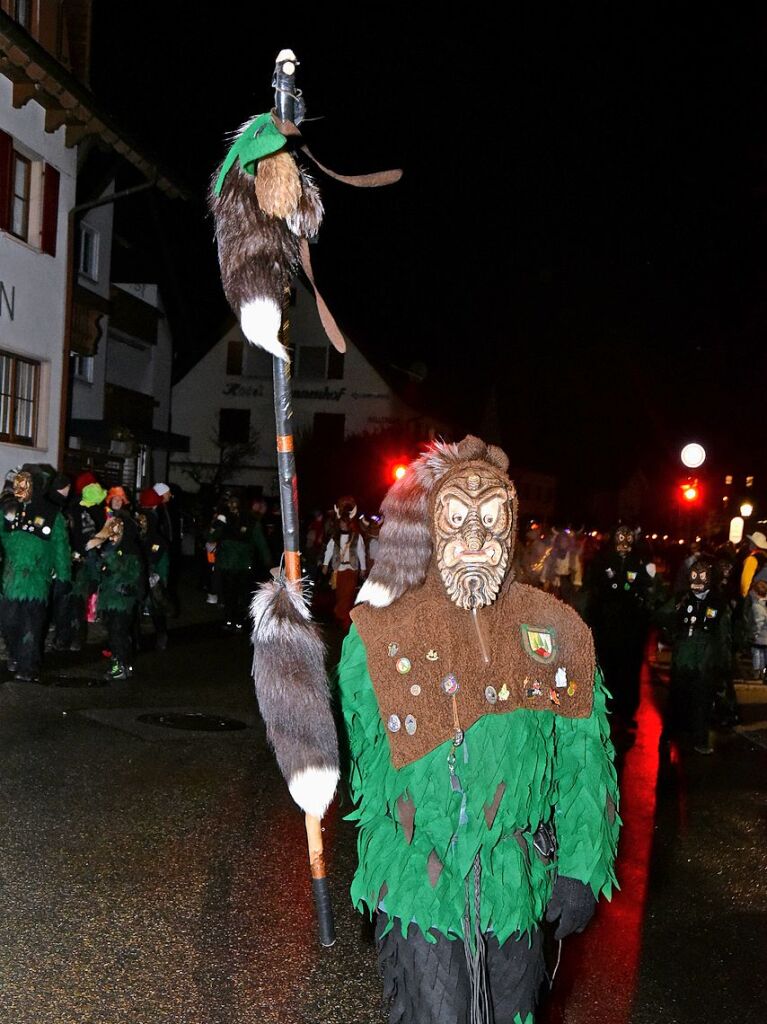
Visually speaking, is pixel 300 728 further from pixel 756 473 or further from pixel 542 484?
pixel 542 484

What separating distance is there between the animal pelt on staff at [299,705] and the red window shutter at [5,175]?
57.7 ft

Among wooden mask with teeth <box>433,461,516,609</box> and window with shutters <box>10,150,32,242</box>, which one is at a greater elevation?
window with shutters <box>10,150,32,242</box>

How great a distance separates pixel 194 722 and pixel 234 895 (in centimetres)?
457

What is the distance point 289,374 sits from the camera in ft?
11.4

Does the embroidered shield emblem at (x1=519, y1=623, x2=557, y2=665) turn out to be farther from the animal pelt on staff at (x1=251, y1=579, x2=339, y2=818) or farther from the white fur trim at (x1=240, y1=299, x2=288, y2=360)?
the white fur trim at (x1=240, y1=299, x2=288, y2=360)

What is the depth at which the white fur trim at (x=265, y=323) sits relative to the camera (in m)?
3.40

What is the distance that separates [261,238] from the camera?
11.3 feet

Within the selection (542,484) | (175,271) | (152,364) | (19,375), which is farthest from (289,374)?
(542,484)

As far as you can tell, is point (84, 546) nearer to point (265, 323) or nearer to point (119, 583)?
point (119, 583)

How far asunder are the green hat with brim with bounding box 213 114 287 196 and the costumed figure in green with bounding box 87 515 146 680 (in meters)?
9.32

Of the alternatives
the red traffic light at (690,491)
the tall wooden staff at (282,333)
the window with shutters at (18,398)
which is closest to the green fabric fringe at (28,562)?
the window with shutters at (18,398)

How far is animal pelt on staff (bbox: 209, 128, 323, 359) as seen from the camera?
3418 mm

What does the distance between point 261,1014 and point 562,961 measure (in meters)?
1.56

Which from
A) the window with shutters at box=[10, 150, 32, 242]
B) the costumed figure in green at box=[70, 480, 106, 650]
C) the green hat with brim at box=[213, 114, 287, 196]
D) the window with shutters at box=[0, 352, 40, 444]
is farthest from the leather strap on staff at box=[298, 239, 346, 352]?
the window with shutters at box=[10, 150, 32, 242]
